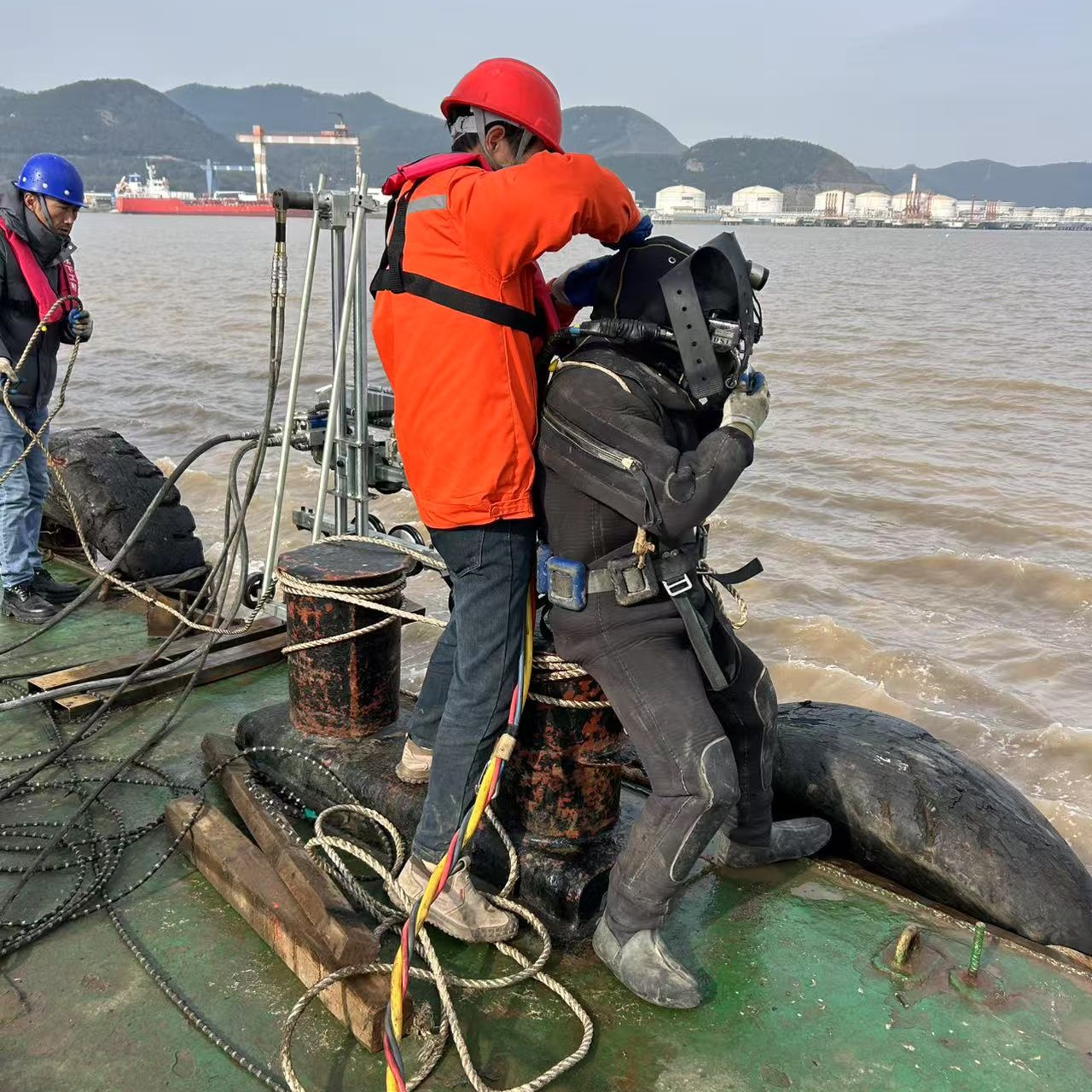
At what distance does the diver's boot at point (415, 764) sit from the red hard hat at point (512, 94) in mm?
1933

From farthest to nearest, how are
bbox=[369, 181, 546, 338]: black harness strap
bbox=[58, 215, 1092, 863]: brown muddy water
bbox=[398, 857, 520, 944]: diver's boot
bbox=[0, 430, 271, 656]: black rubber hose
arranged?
1. bbox=[58, 215, 1092, 863]: brown muddy water
2. bbox=[0, 430, 271, 656]: black rubber hose
3. bbox=[398, 857, 520, 944]: diver's boot
4. bbox=[369, 181, 546, 338]: black harness strap

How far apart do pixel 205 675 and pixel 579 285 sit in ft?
9.21

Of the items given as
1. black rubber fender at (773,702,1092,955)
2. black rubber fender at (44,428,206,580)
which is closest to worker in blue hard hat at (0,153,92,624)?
black rubber fender at (44,428,206,580)

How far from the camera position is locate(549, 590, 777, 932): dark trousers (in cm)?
264

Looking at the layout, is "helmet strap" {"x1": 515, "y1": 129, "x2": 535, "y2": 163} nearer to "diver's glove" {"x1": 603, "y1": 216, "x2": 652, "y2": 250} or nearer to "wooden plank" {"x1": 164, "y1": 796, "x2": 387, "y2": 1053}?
"diver's glove" {"x1": 603, "y1": 216, "x2": 652, "y2": 250}

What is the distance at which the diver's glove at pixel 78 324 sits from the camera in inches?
212

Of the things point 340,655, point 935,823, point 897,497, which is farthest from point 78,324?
point 897,497

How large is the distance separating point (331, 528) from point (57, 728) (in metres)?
1.68

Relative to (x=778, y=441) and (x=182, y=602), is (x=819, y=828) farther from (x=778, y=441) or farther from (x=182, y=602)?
(x=778, y=441)

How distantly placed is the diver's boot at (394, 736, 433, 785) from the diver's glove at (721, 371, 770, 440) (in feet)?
4.96

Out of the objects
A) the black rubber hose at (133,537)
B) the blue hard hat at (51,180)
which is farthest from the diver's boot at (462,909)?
the blue hard hat at (51,180)

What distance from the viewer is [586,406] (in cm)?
258

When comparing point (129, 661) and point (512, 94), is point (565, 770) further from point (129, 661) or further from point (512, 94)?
point (129, 661)

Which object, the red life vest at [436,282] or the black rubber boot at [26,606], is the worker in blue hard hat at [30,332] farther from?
the red life vest at [436,282]
